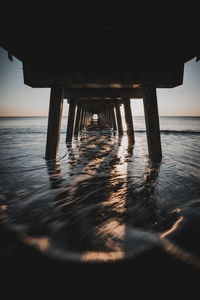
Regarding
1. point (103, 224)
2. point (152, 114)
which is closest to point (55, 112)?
point (152, 114)

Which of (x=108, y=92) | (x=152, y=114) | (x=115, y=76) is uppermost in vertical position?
(x=108, y=92)

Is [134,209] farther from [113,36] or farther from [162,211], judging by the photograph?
[113,36]

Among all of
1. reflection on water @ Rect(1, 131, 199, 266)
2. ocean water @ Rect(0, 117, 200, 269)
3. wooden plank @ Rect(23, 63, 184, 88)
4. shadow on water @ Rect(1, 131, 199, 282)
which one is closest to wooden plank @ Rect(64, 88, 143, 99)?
wooden plank @ Rect(23, 63, 184, 88)

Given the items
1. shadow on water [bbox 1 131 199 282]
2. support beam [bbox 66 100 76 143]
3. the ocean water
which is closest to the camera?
shadow on water [bbox 1 131 199 282]

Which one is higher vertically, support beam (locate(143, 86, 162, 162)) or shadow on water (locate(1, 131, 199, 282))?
support beam (locate(143, 86, 162, 162))

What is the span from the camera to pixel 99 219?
89.9 inches

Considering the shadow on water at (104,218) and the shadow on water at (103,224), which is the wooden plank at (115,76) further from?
the shadow on water at (103,224)

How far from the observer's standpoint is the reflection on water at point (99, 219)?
1.71 m

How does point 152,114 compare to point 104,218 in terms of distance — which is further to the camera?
point 152,114

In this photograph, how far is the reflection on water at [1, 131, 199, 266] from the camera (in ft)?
5.60

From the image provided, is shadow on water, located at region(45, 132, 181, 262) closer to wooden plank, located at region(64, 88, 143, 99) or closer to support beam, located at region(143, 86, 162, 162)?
support beam, located at region(143, 86, 162, 162)

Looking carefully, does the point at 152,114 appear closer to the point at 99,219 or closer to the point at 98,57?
the point at 98,57

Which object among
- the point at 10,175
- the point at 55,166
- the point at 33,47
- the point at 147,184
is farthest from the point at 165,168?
the point at 33,47

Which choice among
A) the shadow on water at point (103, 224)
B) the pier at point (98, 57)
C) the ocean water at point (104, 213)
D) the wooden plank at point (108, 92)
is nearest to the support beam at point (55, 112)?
the pier at point (98, 57)
